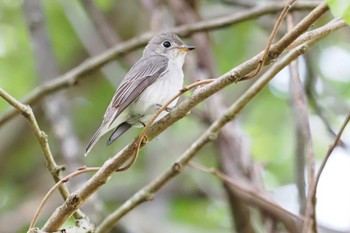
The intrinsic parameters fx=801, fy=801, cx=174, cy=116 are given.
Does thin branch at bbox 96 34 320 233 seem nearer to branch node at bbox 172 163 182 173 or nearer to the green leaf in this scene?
branch node at bbox 172 163 182 173

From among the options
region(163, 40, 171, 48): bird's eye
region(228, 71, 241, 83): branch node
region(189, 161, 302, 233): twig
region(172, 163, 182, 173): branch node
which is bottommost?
region(189, 161, 302, 233): twig

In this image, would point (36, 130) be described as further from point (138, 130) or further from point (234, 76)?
point (138, 130)

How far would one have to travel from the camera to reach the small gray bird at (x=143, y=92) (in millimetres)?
3127

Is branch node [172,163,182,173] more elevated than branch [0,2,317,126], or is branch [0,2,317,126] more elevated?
branch [0,2,317,126]

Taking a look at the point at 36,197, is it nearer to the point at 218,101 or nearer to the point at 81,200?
the point at 218,101

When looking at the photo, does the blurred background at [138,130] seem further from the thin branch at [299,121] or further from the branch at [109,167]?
the branch at [109,167]

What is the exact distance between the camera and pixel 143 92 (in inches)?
134

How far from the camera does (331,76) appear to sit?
6258mm

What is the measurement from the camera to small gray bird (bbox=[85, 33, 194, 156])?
123 inches

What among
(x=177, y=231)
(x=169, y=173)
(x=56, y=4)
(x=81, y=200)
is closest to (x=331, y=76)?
(x=177, y=231)

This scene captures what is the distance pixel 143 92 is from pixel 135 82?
0.06 m

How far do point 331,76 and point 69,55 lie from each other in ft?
7.04

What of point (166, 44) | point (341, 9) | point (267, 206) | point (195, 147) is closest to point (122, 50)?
point (166, 44)

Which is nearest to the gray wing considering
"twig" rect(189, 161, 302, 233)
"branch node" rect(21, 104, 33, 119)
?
"twig" rect(189, 161, 302, 233)
